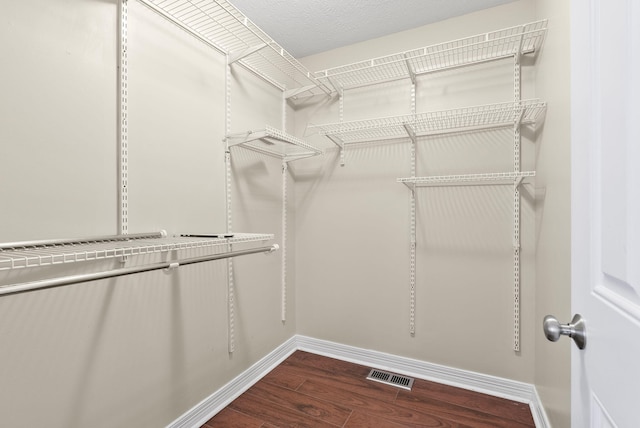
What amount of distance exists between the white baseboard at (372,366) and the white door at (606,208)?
130cm

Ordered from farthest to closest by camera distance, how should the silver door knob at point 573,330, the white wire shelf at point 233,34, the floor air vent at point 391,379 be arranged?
the floor air vent at point 391,379, the white wire shelf at point 233,34, the silver door knob at point 573,330

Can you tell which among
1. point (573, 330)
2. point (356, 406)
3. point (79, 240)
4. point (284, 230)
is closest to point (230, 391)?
point (356, 406)

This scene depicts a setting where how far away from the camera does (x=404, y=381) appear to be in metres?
1.88

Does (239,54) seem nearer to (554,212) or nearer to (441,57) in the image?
(441,57)

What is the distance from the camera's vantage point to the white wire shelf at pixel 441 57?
1.61m

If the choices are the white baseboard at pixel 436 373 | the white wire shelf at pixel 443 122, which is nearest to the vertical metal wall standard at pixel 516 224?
the white wire shelf at pixel 443 122

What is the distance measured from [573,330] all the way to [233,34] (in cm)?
189

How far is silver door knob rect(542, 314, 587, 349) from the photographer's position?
549mm

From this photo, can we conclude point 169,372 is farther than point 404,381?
No

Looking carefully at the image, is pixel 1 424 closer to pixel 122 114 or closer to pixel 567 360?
pixel 122 114

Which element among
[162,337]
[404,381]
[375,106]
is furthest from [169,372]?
[375,106]

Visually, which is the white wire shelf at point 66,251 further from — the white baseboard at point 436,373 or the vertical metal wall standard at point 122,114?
the white baseboard at point 436,373

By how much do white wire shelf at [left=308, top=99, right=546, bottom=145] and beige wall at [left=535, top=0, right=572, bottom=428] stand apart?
0.45 ft

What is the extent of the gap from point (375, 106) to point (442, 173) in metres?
0.69
